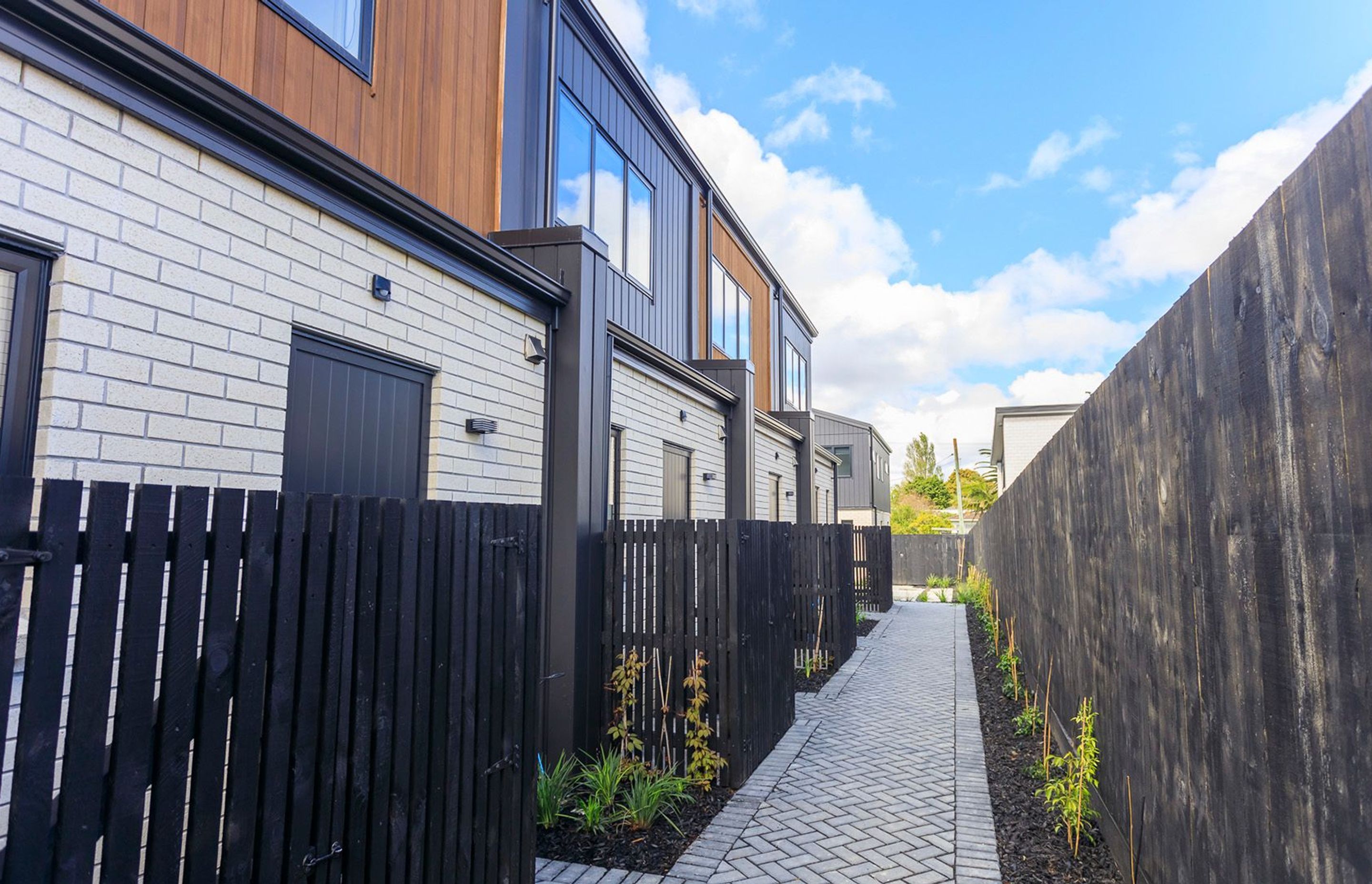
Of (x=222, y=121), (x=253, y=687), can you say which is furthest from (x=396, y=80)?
(x=253, y=687)

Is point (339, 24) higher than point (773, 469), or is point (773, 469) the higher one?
point (339, 24)

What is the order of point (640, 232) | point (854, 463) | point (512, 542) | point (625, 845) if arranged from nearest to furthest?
point (512, 542)
point (625, 845)
point (640, 232)
point (854, 463)

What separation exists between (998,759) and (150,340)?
6158 millimetres

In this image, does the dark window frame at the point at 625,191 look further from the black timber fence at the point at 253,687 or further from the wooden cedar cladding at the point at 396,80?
the black timber fence at the point at 253,687

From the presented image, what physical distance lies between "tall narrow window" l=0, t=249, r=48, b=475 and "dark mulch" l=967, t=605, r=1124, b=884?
468 cm

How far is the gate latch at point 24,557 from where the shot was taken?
5.36 feet

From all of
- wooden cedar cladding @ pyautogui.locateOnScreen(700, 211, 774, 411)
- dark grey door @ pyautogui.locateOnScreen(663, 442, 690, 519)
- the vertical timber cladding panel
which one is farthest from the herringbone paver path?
wooden cedar cladding @ pyautogui.locateOnScreen(700, 211, 774, 411)

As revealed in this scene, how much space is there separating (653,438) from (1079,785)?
5.33 m

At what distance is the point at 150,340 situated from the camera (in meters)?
3.20

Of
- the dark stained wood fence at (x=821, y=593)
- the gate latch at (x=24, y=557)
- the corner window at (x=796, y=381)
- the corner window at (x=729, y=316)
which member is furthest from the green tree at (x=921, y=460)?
the gate latch at (x=24, y=557)

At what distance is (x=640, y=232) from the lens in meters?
9.68

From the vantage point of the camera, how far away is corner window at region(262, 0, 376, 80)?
14.8 ft

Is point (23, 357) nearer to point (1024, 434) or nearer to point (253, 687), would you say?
point (253, 687)

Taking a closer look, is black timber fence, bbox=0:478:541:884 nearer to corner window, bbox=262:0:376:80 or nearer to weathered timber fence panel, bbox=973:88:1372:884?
weathered timber fence panel, bbox=973:88:1372:884
